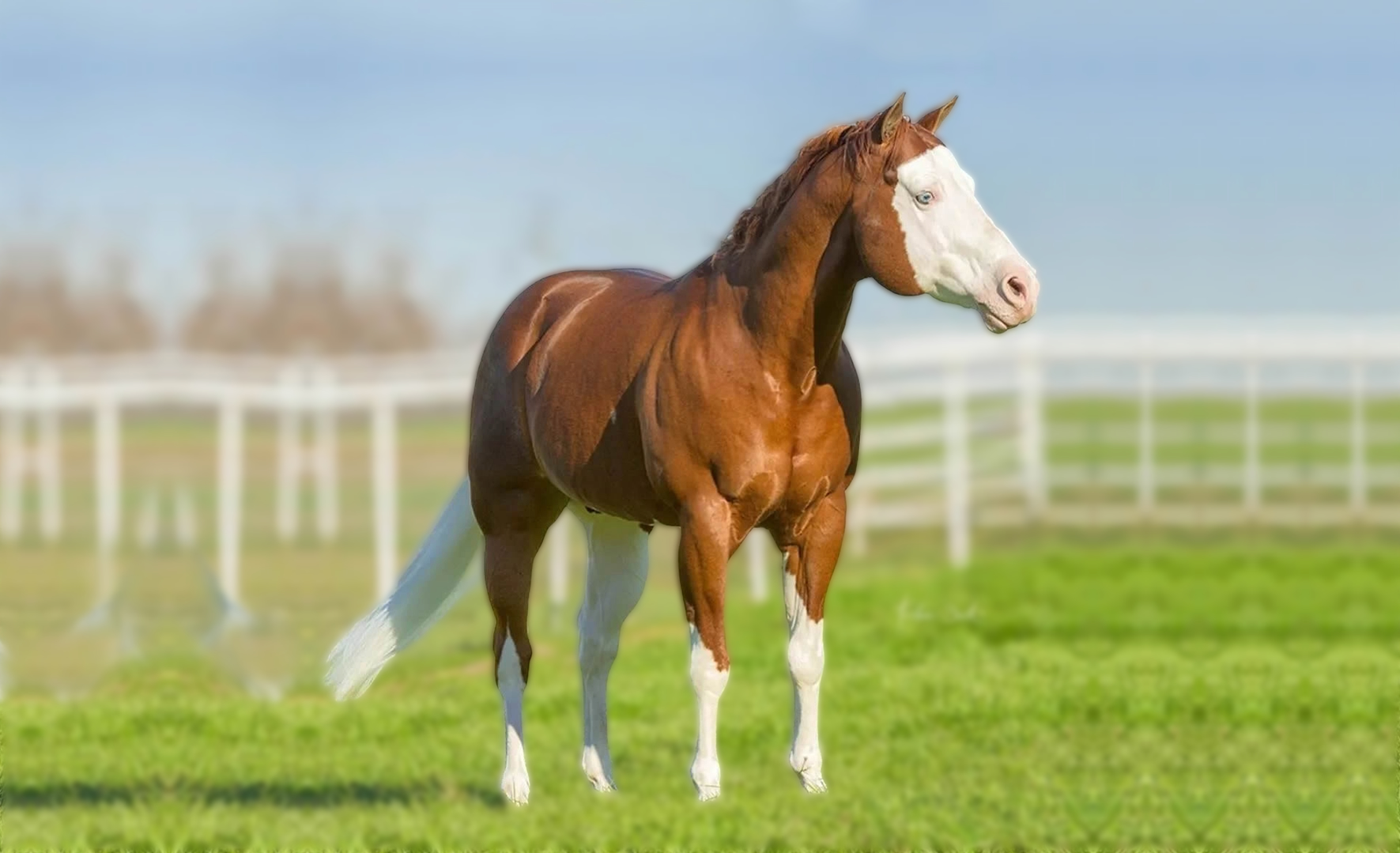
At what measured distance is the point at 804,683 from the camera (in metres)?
5.71

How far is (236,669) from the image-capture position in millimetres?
12047

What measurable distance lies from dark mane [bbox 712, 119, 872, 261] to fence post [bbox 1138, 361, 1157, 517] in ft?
47.7

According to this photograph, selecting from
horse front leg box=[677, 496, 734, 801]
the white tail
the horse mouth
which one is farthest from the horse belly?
the horse mouth

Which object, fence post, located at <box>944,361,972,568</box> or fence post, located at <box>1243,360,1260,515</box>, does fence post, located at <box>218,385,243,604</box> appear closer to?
fence post, located at <box>944,361,972,568</box>

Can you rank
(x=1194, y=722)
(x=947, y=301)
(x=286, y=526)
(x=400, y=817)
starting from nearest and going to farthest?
(x=947, y=301) < (x=400, y=817) < (x=1194, y=722) < (x=286, y=526)

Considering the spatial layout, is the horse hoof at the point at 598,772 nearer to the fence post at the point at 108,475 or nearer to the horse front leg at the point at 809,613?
the horse front leg at the point at 809,613

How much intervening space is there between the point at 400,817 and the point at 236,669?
4.83 meters

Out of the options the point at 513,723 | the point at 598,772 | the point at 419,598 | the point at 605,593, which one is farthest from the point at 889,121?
the point at 419,598

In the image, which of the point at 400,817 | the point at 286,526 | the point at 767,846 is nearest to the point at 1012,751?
the point at 767,846

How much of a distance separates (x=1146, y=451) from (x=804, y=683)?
14801mm

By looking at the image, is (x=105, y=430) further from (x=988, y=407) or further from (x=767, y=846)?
(x=988, y=407)

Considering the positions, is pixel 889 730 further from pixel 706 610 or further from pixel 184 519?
pixel 184 519

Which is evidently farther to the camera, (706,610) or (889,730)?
(889,730)

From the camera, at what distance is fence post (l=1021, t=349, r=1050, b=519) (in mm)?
19516
